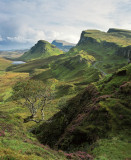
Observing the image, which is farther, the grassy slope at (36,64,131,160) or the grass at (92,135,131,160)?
the grassy slope at (36,64,131,160)

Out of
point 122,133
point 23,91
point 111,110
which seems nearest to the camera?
point 122,133

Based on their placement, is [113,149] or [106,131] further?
[106,131]

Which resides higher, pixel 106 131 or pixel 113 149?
pixel 106 131

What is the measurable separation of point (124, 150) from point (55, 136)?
24.2m

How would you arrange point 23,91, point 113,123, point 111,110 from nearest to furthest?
point 113,123 < point 111,110 < point 23,91

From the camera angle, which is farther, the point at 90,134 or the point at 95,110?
the point at 95,110

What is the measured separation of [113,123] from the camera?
26750mm

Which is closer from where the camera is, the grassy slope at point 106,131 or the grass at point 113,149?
the grass at point 113,149

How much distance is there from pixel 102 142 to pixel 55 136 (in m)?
20.1

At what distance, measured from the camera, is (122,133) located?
80.0 ft

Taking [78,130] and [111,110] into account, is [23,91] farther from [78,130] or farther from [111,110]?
[111,110]

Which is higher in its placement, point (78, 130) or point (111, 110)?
point (111, 110)

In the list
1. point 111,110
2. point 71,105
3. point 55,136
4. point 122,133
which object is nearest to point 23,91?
point 71,105

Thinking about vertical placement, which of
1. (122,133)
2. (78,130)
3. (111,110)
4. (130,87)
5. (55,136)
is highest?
(130,87)
